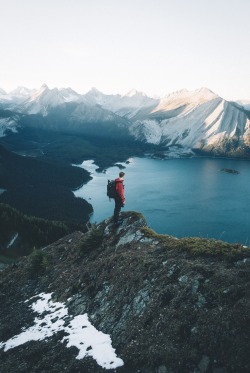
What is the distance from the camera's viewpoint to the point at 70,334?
1645 centimetres

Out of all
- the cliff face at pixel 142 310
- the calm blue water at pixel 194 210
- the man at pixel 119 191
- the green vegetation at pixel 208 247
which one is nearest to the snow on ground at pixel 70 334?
the cliff face at pixel 142 310

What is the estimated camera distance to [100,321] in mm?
17062

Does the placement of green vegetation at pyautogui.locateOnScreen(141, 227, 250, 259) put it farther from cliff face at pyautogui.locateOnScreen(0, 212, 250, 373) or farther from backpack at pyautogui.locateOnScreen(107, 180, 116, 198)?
backpack at pyautogui.locateOnScreen(107, 180, 116, 198)

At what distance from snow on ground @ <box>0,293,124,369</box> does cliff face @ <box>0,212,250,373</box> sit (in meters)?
0.07

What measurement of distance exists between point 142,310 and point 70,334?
12.8ft

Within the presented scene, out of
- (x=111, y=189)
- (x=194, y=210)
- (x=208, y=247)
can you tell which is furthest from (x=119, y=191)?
(x=194, y=210)

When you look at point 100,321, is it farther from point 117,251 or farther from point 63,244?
point 63,244

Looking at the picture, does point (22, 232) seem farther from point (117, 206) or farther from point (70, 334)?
point (70, 334)

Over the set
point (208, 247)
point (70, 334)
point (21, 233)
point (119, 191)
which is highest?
point (119, 191)

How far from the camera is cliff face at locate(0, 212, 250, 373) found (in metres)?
12.3

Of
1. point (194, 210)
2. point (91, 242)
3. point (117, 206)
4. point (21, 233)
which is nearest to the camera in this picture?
point (117, 206)

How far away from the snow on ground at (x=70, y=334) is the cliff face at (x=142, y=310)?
0.23 feet

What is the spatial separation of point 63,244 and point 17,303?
10229 mm

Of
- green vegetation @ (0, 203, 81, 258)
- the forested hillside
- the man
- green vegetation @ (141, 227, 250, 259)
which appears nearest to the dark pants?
the man
